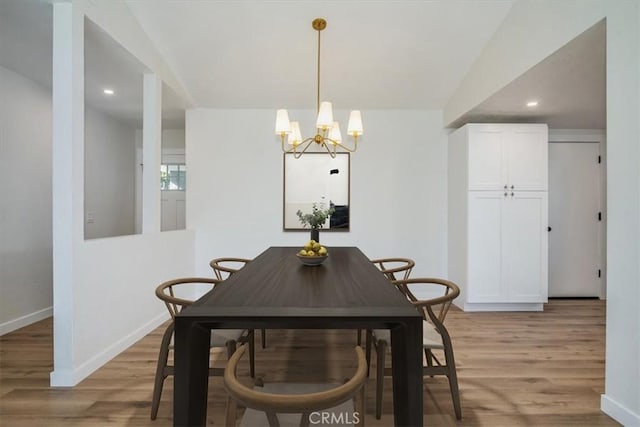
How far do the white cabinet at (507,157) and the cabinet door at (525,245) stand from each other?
0.57ft

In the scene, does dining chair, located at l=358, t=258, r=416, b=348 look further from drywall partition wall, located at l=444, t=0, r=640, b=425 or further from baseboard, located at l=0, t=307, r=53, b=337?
baseboard, located at l=0, t=307, r=53, b=337

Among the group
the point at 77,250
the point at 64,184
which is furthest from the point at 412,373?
the point at 64,184

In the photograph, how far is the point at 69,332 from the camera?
200cm

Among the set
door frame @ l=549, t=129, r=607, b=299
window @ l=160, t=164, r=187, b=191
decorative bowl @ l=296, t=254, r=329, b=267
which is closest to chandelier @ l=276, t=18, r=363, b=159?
decorative bowl @ l=296, t=254, r=329, b=267

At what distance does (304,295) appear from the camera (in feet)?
4.61

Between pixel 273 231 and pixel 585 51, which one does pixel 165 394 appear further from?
pixel 585 51

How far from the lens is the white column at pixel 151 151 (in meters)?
2.99

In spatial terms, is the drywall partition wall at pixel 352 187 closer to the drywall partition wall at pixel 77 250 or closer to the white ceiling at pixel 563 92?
the white ceiling at pixel 563 92

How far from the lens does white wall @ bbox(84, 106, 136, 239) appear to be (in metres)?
3.99

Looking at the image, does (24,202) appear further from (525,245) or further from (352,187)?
(525,245)

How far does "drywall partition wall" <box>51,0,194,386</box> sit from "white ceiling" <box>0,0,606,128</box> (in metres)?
0.23

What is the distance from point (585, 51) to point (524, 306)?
107 inches
